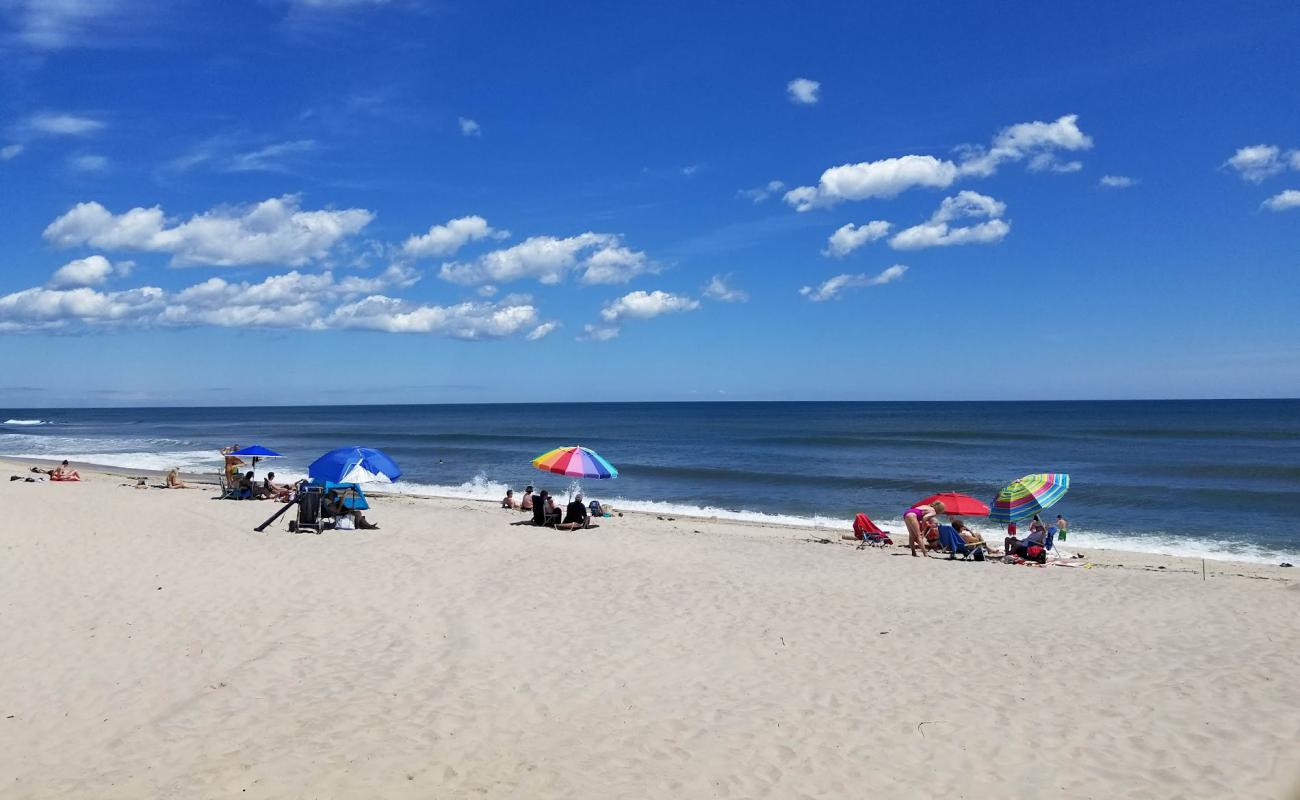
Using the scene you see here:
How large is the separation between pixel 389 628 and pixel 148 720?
2.78 metres

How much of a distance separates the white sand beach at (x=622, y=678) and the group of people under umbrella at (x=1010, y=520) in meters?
1.59

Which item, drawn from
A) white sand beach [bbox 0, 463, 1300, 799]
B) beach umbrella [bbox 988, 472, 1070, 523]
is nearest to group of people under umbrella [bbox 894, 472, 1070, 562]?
beach umbrella [bbox 988, 472, 1070, 523]

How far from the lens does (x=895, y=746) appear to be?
5.97m

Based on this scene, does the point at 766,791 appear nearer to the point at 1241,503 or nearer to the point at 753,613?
the point at 753,613

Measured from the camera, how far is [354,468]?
16328mm

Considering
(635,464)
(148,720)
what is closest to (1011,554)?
(148,720)

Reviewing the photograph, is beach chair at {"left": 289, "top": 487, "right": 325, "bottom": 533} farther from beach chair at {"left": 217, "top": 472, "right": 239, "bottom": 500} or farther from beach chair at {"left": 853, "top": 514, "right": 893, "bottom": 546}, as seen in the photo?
beach chair at {"left": 853, "top": 514, "right": 893, "bottom": 546}

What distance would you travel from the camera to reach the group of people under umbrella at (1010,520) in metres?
14.7

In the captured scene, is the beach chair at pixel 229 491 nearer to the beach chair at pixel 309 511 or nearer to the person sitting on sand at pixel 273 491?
the person sitting on sand at pixel 273 491

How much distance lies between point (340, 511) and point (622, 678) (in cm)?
1022

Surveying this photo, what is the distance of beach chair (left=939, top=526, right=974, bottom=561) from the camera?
589 inches

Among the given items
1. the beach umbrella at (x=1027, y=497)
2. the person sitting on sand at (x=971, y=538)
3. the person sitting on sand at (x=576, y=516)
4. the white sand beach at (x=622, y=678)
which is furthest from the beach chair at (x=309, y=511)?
the beach umbrella at (x=1027, y=497)

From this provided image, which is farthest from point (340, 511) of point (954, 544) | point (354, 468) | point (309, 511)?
point (954, 544)

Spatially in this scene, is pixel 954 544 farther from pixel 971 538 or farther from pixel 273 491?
pixel 273 491
